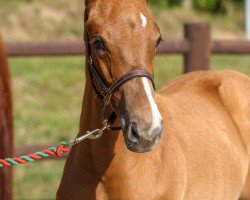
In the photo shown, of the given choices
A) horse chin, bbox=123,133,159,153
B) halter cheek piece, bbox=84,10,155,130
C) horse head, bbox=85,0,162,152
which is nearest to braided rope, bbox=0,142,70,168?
halter cheek piece, bbox=84,10,155,130

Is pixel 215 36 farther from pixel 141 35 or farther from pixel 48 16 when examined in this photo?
pixel 141 35

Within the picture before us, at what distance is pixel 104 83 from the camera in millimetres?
3457

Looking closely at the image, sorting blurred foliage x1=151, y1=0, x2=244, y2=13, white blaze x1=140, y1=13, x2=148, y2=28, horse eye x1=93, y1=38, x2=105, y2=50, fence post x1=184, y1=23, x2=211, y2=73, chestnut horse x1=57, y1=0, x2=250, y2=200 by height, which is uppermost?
white blaze x1=140, y1=13, x2=148, y2=28

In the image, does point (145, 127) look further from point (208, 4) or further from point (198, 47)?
point (208, 4)

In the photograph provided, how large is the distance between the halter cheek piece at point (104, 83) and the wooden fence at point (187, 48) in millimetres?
3036

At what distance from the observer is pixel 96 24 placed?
3.42 meters

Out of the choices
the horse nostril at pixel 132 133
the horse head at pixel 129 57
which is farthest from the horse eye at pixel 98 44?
the horse nostril at pixel 132 133

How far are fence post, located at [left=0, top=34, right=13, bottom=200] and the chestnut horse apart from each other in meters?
0.98

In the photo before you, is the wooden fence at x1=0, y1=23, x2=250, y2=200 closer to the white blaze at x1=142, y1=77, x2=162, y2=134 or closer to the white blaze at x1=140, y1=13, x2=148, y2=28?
the white blaze at x1=140, y1=13, x2=148, y2=28

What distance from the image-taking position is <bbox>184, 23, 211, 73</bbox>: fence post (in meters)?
6.89

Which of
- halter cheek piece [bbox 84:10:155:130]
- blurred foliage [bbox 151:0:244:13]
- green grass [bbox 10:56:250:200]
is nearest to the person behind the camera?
halter cheek piece [bbox 84:10:155:130]

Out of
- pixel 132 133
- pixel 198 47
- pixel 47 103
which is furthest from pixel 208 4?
pixel 132 133

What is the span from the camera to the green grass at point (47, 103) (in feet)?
25.5

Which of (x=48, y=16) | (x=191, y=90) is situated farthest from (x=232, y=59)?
(x=191, y=90)
